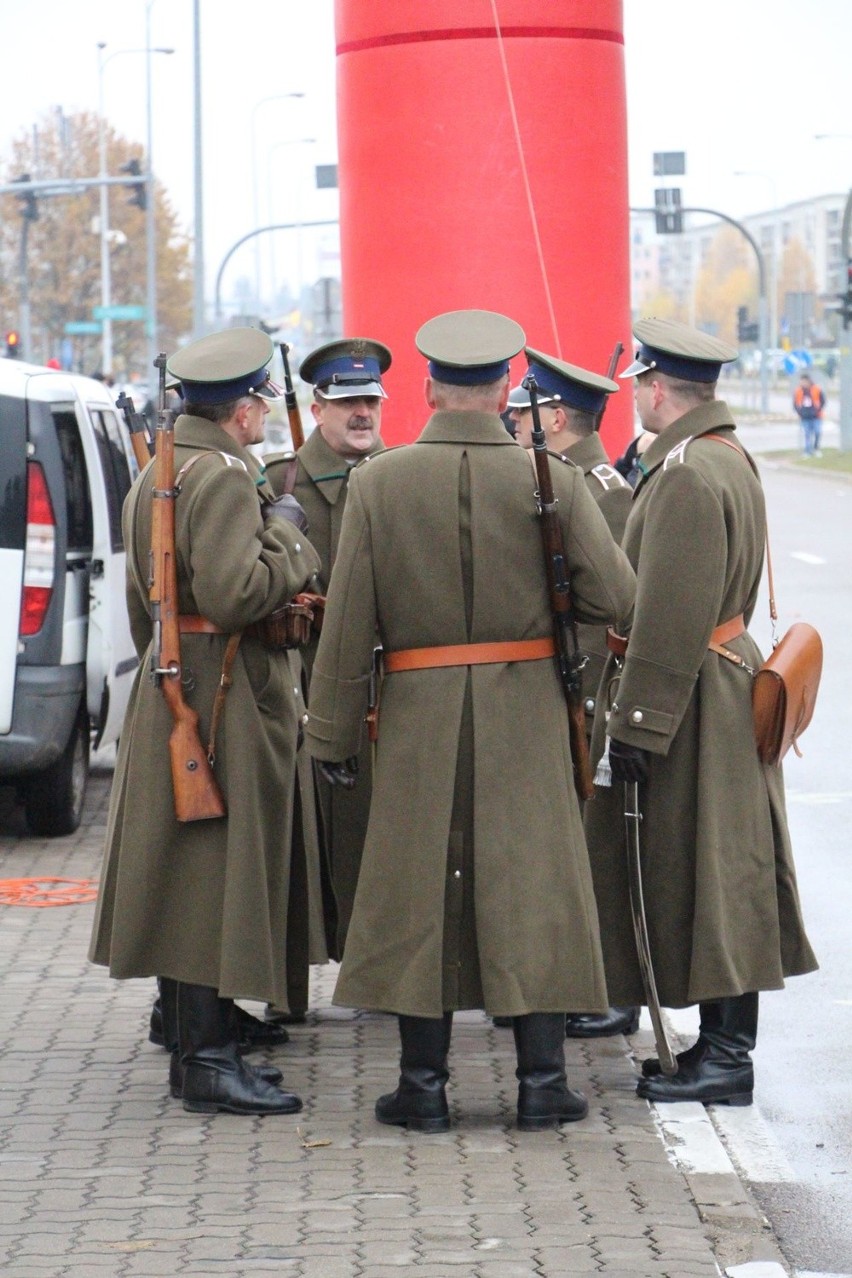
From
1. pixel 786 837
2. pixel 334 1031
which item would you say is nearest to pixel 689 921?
pixel 786 837

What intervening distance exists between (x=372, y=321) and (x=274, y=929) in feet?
14.8

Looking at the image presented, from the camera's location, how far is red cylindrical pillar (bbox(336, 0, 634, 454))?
8938mm

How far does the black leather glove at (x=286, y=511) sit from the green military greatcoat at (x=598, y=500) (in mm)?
1021

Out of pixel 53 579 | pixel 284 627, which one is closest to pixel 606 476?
pixel 284 627

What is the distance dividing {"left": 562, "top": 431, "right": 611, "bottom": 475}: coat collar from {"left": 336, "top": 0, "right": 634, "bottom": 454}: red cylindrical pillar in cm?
268

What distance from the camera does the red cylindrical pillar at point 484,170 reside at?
29.3 feet

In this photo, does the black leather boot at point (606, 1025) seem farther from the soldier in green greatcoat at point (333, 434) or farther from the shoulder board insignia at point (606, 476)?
the shoulder board insignia at point (606, 476)

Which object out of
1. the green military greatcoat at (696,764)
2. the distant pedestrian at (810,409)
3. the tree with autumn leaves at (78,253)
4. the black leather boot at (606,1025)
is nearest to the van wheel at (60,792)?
the black leather boot at (606,1025)

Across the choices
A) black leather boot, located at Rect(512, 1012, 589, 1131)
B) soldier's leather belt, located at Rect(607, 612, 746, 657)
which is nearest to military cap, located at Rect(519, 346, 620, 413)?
soldier's leather belt, located at Rect(607, 612, 746, 657)

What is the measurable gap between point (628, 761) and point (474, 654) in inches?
19.9

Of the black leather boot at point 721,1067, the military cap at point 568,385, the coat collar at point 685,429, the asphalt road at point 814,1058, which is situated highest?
the military cap at point 568,385

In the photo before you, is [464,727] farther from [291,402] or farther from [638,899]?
[291,402]

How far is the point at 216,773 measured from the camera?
17.7ft

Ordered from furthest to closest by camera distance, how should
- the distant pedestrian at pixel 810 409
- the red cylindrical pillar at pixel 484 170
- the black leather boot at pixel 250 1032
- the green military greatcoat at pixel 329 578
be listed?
the distant pedestrian at pixel 810 409 < the red cylindrical pillar at pixel 484 170 < the black leather boot at pixel 250 1032 < the green military greatcoat at pixel 329 578
